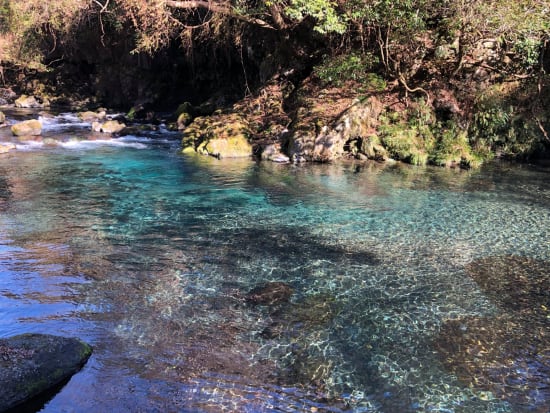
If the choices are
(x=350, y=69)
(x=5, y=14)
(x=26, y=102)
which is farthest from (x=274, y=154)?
(x=26, y=102)

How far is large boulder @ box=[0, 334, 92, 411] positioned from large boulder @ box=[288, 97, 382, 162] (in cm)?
1207

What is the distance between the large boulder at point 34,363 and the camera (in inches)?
169

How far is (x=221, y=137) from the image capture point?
17.5 metres

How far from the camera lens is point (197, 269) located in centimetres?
748

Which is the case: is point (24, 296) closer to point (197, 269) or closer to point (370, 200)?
point (197, 269)

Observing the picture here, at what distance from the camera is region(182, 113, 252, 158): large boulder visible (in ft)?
55.9

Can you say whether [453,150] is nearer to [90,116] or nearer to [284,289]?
[284,289]

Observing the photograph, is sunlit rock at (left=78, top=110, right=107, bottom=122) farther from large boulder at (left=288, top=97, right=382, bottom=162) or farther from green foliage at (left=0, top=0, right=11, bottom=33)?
large boulder at (left=288, top=97, right=382, bottom=162)

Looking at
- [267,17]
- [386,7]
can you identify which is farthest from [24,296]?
[267,17]


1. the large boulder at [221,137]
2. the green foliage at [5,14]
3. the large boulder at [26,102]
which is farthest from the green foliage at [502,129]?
the large boulder at [26,102]

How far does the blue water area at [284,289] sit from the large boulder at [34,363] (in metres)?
0.19

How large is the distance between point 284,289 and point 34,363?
342 centimetres

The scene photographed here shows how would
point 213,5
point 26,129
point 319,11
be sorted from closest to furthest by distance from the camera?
point 319,11 < point 213,5 < point 26,129

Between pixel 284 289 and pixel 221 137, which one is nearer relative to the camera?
pixel 284 289
